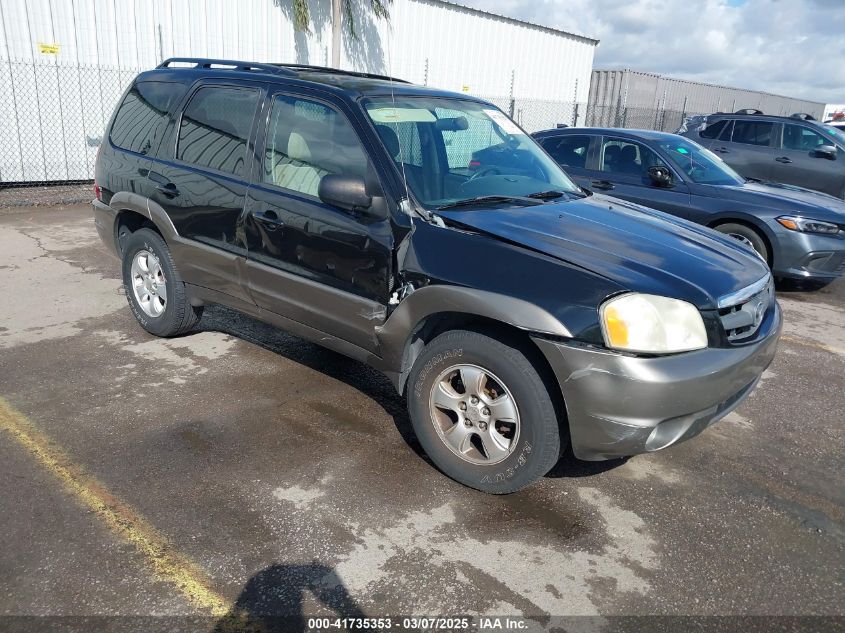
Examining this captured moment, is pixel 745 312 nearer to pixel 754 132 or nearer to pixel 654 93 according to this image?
pixel 754 132

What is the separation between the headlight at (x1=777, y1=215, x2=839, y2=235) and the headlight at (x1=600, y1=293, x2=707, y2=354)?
485 centimetres

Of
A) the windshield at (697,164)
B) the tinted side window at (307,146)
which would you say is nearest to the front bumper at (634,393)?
the tinted side window at (307,146)

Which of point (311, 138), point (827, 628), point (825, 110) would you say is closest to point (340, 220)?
point (311, 138)

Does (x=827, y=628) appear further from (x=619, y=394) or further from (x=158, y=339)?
(x=158, y=339)

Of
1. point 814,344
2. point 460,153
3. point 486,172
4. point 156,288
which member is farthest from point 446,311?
point 814,344

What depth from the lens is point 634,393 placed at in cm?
274

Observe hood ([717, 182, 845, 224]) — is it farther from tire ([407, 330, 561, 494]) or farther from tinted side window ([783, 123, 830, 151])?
tire ([407, 330, 561, 494])

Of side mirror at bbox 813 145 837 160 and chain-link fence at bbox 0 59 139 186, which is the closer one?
side mirror at bbox 813 145 837 160

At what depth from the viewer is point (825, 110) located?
40.1 m

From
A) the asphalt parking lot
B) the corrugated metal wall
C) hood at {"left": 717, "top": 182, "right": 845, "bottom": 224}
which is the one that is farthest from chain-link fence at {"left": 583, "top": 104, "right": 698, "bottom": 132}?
the asphalt parking lot

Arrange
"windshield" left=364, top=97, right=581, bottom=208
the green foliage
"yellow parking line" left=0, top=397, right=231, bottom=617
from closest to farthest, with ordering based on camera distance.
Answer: "yellow parking line" left=0, top=397, right=231, bottom=617
"windshield" left=364, top=97, right=581, bottom=208
the green foliage

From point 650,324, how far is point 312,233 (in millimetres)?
1803

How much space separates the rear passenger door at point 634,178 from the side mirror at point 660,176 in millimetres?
152

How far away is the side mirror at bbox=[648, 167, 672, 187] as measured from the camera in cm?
710
